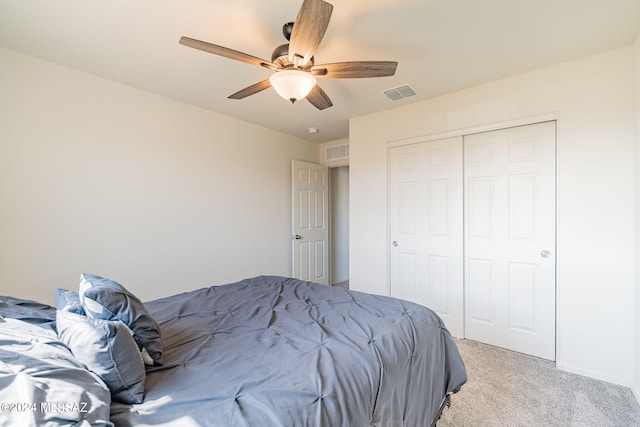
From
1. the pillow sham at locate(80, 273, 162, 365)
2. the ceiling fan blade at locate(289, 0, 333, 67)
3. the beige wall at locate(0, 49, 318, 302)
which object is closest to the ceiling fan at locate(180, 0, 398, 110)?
the ceiling fan blade at locate(289, 0, 333, 67)

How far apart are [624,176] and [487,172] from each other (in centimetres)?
94

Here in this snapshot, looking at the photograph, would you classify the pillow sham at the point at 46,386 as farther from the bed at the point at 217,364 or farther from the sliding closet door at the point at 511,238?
the sliding closet door at the point at 511,238

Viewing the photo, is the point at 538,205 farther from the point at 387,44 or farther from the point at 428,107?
the point at 387,44

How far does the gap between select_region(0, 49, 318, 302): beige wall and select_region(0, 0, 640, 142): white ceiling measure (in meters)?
0.30

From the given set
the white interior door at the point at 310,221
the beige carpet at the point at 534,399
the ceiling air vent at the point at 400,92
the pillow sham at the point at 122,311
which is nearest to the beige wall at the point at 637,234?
the beige carpet at the point at 534,399

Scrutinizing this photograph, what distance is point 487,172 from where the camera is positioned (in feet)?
9.29

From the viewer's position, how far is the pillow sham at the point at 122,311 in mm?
1075

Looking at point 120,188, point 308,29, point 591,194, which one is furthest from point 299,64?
point 591,194

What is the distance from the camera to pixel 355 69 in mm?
1752

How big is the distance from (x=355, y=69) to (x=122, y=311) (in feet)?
5.70

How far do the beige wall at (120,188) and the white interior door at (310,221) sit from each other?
50 centimetres

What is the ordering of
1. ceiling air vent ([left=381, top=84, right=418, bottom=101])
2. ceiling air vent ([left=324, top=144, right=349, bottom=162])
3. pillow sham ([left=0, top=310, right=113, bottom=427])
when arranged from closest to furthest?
pillow sham ([left=0, top=310, right=113, bottom=427]) < ceiling air vent ([left=381, top=84, right=418, bottom=101]) < ceiling air vent ([left=324, top=144, right=349, bottom=162])

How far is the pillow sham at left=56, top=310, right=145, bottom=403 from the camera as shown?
0.89 m

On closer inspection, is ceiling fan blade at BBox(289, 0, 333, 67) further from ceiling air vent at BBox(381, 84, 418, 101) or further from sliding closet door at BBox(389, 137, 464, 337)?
sliding closet door at BBox(389, 137, 464, 337)
